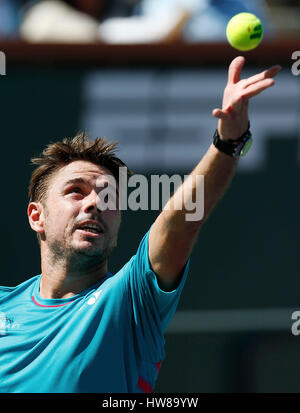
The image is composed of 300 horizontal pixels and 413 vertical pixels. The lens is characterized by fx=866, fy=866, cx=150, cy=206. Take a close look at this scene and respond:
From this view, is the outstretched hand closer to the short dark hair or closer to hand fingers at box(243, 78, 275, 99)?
hand fingers at box(243, 78, 275, 99)

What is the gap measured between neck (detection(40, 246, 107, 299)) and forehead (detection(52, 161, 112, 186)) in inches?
13.3

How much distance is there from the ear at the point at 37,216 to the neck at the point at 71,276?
203 mm

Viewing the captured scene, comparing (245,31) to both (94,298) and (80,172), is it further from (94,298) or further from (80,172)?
(94,298)

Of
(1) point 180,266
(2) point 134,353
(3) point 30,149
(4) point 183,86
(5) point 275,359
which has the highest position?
(4) point 183,86

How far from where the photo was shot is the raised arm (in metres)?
2.85

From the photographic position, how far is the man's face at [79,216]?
3248mm

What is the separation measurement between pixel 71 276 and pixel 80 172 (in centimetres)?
43

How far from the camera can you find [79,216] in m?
3.29

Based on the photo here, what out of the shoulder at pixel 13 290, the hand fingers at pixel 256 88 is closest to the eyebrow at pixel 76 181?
the shoulder at pixel 13 290

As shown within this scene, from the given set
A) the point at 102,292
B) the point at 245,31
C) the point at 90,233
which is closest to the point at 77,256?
the point at 90,233

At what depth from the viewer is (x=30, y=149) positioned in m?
5.83
